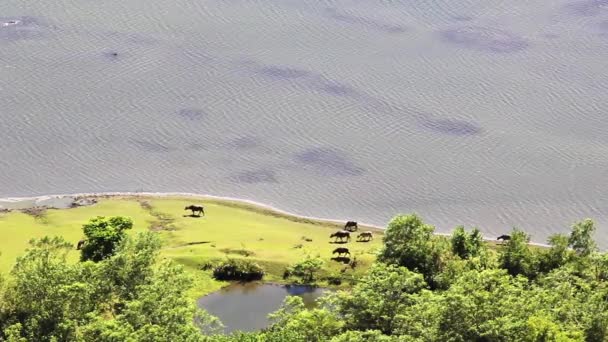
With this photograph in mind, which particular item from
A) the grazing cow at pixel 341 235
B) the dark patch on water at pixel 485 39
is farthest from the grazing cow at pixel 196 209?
the dark patch on water at pixel 485 39

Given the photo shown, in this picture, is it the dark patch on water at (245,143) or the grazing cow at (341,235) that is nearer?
the grazing cow at (341,235)

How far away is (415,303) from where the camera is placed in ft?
176

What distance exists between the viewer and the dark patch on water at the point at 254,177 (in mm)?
81812

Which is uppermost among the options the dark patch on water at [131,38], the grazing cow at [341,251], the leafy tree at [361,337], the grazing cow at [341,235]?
the dark patch on water at [131,38]

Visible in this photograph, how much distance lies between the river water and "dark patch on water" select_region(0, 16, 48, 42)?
0.94ft

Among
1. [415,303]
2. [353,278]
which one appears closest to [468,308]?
[415,303]

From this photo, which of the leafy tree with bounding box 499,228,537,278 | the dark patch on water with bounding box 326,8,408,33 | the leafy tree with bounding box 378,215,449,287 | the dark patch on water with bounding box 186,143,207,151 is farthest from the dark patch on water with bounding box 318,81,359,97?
the leafy tree with bounding box 499,228,537,278

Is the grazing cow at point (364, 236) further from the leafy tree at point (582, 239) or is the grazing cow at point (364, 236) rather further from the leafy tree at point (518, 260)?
the leafy tree at point (582, 239)

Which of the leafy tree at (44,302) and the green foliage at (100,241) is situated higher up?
the green foliage at (100,241)

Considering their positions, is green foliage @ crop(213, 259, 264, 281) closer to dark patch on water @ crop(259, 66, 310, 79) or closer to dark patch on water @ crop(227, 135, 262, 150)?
dark patch on water @ crop(227, 135, 262, 150)

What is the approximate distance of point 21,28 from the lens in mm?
101938

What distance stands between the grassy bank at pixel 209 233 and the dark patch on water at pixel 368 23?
35.4m

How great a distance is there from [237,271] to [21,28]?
49088 millimetres

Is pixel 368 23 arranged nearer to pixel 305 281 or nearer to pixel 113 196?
pixel 113 196
